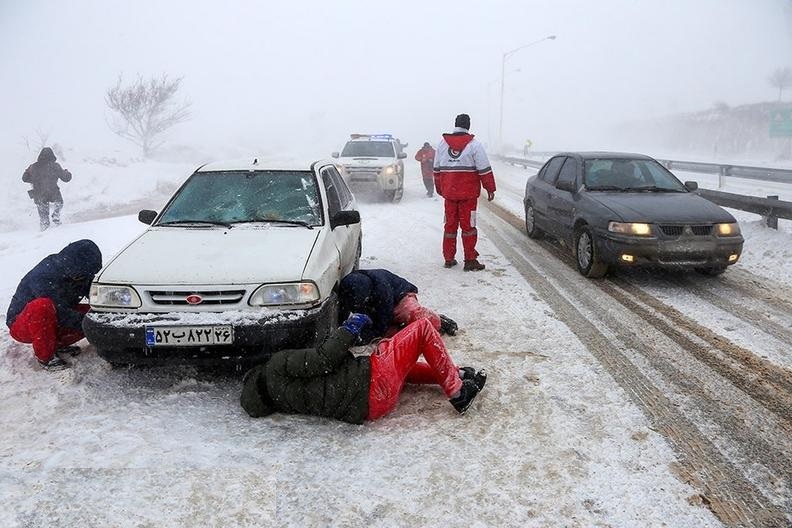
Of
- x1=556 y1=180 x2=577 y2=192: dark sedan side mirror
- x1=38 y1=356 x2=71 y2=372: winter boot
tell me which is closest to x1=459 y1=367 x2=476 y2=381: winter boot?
x1=38 y1=356 x2=71 y2=372: winter boot

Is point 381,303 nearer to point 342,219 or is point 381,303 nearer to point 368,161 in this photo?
point 342,219

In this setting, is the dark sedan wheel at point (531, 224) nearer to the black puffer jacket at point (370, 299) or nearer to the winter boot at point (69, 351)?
the black puffer jacket at point (370, 299)

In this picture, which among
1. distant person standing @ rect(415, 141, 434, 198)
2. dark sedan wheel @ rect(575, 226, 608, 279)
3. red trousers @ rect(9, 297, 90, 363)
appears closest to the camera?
red trousers @ rect(9, 297, 90, 363)

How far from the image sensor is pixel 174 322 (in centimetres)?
334

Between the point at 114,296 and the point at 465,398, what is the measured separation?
2.47m

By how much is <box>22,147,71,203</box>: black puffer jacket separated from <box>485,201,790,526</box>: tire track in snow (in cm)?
1149

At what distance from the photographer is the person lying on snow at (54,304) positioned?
12.9 feet

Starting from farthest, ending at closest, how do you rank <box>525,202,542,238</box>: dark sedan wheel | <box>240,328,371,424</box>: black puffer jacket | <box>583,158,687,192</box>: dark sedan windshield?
<box>525,202,542,238</box>: dark sedan wheel < <box>583,158,687,192</box>: dark sedan windshield < <box>240,328,371,424</box>: black puffer jacket

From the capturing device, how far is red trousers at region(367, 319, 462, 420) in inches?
122

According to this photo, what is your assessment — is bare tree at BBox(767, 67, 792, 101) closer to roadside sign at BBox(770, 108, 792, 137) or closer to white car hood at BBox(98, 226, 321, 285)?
roadside sign at BBox(770, 108, 792, 137)

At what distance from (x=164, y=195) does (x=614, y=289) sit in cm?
1957

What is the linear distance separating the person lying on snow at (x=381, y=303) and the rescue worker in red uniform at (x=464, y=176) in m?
2.33

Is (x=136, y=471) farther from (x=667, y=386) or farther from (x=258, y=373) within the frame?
(x=667, y=386)

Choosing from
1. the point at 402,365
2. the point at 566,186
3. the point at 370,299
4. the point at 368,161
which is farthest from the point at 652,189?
the point at 368,161
